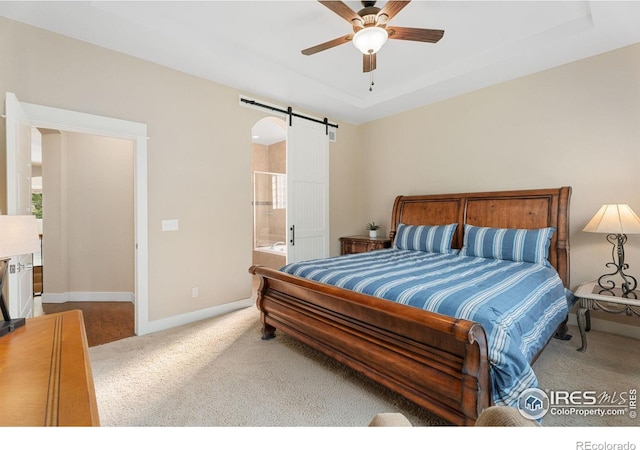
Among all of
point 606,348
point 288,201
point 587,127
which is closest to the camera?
point 606,348

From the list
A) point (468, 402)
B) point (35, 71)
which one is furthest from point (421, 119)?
point (35, 71)

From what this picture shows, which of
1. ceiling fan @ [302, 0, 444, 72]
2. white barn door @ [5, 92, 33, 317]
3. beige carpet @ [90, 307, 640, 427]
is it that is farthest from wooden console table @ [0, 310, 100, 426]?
ceiling fan @ [302, 0, 444, 72]

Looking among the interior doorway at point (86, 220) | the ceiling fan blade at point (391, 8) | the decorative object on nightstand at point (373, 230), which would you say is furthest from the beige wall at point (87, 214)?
the ceiling fan blade at point (391, 8)

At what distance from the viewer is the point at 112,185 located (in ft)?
14.4

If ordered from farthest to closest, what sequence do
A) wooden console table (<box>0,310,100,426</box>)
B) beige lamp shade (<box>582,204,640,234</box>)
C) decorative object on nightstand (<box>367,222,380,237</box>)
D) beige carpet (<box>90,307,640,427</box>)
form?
decorative object on nightstand (<box>367,222,380,237</box>) → beige lamp shade (<box>582,204,640,234</box>) → beige carpet (<box>90,307,640,427</box>) → wooden console table (<box>0,310,100,426</box>)

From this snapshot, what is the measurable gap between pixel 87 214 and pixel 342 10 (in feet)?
14.4

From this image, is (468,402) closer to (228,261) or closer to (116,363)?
(116,363)

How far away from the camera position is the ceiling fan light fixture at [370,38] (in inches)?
84.7

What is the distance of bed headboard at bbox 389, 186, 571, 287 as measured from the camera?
3053 millimetres

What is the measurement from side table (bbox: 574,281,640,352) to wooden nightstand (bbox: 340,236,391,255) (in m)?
2.30

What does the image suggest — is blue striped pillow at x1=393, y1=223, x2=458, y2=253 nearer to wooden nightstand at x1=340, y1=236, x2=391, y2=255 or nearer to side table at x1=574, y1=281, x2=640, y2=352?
wooden nightstand at x1=340, y1=236, x2=391, y2=255

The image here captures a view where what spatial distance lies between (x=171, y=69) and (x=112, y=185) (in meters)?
2.16

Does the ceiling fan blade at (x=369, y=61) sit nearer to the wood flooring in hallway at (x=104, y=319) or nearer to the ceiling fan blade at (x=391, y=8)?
the ceiling fan blade at (x=391, y=8)

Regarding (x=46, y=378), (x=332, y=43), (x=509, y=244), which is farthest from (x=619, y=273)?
(x=46, y=378)
